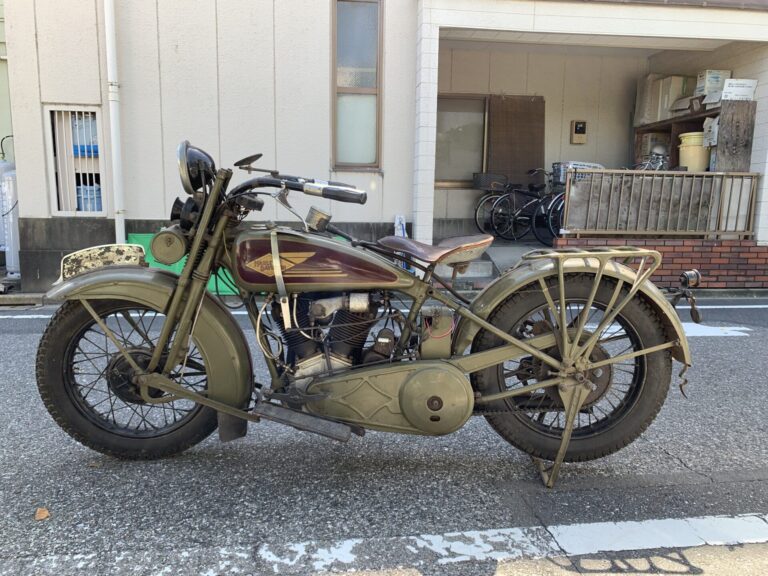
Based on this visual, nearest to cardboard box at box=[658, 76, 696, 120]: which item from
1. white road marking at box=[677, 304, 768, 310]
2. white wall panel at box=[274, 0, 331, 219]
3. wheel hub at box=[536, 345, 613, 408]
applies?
white road marking at box=[677, 304, 768, 310]

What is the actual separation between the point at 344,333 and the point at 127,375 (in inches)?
41.5

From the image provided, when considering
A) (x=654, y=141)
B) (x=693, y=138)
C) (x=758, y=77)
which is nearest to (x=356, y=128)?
(x=693, y=138)

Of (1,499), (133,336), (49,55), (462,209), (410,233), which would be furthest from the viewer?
(462,209)

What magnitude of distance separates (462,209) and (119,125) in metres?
5.61

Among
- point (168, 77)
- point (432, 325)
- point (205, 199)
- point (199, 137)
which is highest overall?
point (168, 77)

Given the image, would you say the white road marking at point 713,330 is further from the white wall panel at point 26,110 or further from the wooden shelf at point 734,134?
the white wall panel at point 26,110

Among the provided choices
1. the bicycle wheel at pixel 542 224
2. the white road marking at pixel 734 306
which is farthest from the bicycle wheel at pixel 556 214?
the white road marking at pixel 734 306

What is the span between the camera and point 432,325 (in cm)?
261

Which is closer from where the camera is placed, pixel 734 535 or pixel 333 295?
pixel 734 535

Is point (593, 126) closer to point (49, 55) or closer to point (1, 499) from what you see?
point (49, 55)

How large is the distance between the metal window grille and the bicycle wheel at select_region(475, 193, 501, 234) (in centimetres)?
578

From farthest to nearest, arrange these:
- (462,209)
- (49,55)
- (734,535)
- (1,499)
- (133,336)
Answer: (462,209)
(49,55)
(133,336)
(1,499)
(734,535)

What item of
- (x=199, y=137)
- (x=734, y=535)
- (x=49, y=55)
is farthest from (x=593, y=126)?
(x=734, y=535)

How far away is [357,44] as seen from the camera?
7.98m
